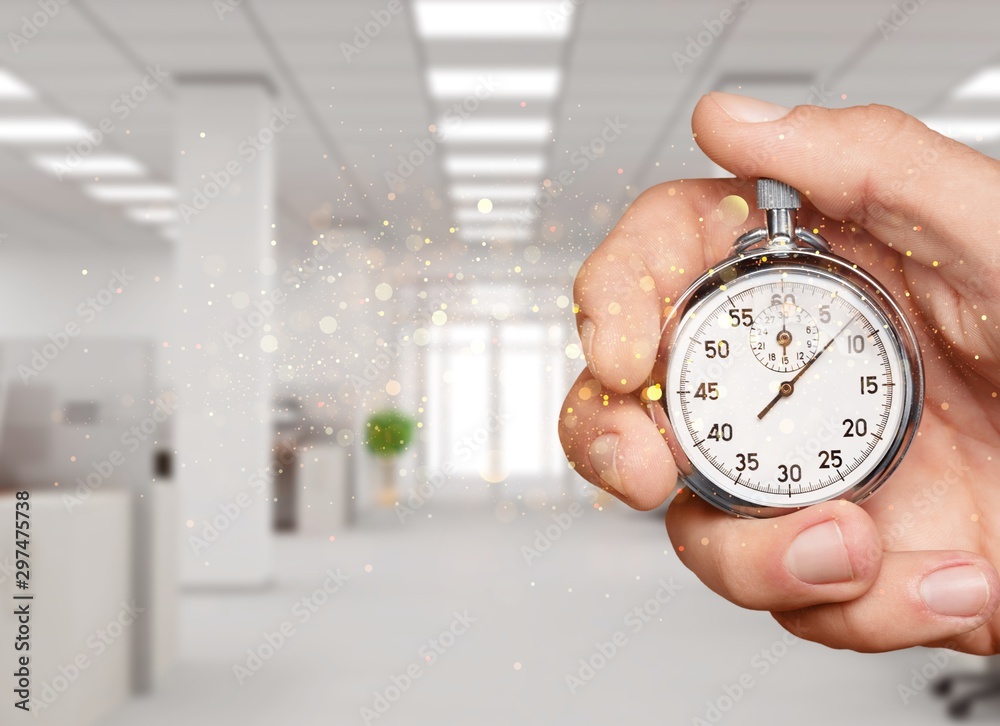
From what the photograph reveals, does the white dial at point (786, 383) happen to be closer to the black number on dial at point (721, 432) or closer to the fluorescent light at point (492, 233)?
→ the black number on dial at point (721, 432)

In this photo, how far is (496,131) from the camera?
564 centimetres

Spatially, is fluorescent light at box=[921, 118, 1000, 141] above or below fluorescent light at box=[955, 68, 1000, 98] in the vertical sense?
below

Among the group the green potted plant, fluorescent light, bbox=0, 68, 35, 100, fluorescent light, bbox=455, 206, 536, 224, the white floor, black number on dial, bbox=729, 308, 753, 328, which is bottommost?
the white floor

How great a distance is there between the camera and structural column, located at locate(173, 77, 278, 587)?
196 inches

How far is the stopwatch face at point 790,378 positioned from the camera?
2.78 feet

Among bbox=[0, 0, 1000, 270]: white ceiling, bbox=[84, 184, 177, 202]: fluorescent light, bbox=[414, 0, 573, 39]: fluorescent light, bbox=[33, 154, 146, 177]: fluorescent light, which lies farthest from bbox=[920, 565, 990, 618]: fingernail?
bbox=[84, 184, 177, 202]: fluorescent light

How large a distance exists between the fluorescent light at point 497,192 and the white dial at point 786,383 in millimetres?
245

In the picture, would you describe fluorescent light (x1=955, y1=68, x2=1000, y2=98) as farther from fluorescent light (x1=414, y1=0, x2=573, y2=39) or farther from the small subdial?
the small subdial

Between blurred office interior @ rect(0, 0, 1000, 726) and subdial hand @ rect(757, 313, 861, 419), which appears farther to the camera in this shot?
blurred office interior @ rect(0, 0, 1000, 726)

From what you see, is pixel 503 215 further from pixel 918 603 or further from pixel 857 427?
pixel 918 603

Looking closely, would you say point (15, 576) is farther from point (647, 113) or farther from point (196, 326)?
point (647, 113)

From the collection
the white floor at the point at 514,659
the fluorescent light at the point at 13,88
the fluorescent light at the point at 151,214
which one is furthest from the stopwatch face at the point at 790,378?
the fluorescent light at the point at 151,214

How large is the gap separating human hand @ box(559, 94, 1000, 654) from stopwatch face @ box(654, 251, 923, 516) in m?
0.04

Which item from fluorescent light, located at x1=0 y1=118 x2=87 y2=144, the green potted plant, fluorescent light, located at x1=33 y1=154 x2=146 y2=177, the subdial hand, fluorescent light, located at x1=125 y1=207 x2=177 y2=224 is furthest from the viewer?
the green potted plant
